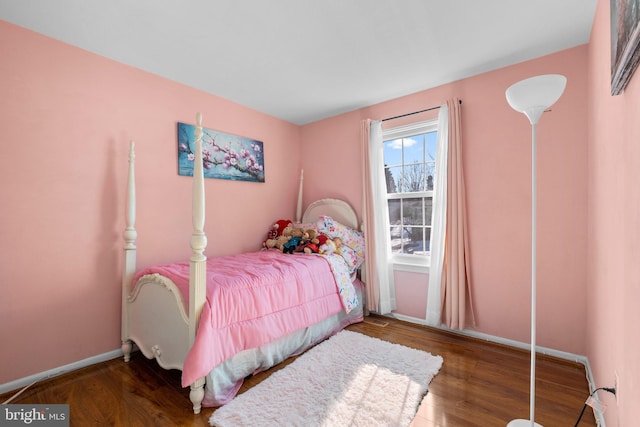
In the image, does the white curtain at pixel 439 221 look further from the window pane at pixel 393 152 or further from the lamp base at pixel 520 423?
the lamp base at pixel 520 423

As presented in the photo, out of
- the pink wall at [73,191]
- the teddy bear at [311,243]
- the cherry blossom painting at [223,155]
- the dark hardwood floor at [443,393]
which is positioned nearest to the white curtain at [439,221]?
the dark hardwood floor at [443,393]

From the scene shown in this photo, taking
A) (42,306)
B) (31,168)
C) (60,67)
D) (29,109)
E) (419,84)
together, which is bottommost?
(42,306)

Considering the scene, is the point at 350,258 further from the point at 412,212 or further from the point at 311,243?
the point at 412,212

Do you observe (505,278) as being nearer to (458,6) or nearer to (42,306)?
(458,6)

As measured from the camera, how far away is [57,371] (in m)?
2.11

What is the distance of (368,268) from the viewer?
10.7 feet

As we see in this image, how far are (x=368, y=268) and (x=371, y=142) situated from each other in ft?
4.82

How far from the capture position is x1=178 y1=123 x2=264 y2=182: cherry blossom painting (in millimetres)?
2879

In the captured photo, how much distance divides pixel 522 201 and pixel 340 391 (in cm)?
212

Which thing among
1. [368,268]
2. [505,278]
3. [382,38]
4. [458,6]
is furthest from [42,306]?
[505,278]

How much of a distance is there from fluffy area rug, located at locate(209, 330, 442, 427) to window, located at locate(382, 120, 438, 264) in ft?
3.78

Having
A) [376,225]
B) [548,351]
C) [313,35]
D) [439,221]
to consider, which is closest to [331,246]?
[376,225]

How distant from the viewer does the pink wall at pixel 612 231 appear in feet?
3.16

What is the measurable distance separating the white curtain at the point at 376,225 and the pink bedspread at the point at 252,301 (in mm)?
617
